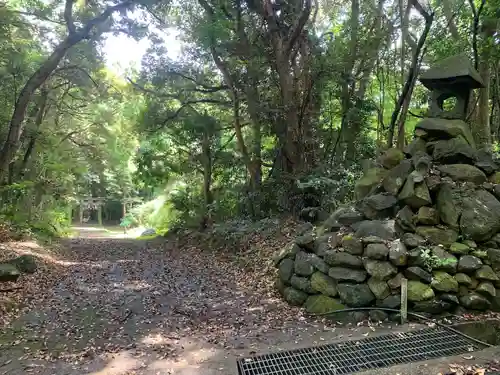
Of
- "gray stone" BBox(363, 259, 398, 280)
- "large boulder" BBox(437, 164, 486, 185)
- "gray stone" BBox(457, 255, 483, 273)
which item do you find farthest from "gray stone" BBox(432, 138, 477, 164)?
"gray stone" BBox(363, 259, 398, 280)

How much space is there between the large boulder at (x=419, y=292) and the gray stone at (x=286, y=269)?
6.09 ft

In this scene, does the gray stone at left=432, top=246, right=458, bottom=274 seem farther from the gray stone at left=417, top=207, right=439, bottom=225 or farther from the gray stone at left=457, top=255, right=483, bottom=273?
the gray stone at left=417, top=207, right=439, bottom=225

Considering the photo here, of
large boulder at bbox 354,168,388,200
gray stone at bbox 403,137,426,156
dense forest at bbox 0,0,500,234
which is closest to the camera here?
gray stone at bbox 403,137,426,156

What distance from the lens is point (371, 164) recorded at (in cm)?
672

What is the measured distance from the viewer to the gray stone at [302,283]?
5.50 m

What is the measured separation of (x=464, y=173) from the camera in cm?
555

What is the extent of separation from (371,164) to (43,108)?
1179 centimetres

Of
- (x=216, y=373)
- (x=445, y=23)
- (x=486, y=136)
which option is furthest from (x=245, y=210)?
(x=216, y=373)

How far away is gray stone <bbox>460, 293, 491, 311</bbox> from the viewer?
15.1 feet

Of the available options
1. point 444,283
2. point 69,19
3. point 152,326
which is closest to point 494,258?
point 444,283

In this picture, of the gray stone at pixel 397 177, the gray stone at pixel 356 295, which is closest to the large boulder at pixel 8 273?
the gray stone at pixel 356 295

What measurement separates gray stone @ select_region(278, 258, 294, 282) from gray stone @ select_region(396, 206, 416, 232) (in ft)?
5.90

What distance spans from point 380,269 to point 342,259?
1.77 ft

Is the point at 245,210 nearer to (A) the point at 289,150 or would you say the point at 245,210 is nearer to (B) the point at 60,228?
(A) the point at 289,150
